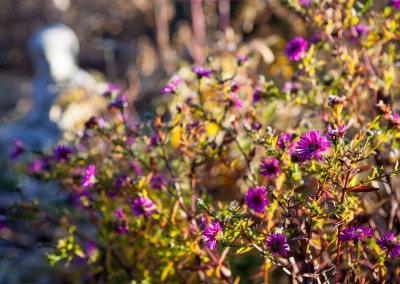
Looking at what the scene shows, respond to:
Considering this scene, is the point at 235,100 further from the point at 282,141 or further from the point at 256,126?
the point at 282,141

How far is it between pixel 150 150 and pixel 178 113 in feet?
0.87

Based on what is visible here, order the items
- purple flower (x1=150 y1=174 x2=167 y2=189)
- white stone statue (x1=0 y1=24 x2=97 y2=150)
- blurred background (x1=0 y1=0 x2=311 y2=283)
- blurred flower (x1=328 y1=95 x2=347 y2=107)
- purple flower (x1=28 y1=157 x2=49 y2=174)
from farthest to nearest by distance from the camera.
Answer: blurred background (x1=0 y1=0 x2=311 y2=283) → white stone statue (x1=0 y1=24 x2=97 y2=150) → purple flower (x1=28 y1=157 x2=49 y2=174) → purple flower (x1=150 y1=174 x2=167 y2=189) → blurred flower (x1=328 y1=95 x2=347 y2=107)

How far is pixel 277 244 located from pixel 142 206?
1.35 ft

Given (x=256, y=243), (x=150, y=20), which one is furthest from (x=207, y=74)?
(x=150, y=20)

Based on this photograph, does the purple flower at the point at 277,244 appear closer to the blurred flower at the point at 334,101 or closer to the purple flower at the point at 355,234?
the purple flower at the point at 355,234

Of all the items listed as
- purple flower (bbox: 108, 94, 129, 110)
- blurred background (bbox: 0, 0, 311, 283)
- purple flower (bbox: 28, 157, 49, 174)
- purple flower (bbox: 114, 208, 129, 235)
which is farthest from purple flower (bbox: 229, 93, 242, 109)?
blurred background (bbox: 0, 0, 311, 283)

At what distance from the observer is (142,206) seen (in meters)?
1.18

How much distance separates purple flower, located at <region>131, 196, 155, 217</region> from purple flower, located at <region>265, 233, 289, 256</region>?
387mm

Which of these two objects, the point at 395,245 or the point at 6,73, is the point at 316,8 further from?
the point at 6,73

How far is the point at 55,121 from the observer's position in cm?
350

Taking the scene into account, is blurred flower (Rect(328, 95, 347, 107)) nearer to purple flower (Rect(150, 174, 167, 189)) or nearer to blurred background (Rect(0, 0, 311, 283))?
purple flower (Rect(150, 174, 167, 189))

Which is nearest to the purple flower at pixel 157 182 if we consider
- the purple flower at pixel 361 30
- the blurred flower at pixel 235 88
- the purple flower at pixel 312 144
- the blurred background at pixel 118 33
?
the blurred flower at pixel 235 88

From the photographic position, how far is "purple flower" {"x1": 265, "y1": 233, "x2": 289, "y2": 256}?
86cm

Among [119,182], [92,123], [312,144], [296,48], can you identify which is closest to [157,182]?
[119,182]
